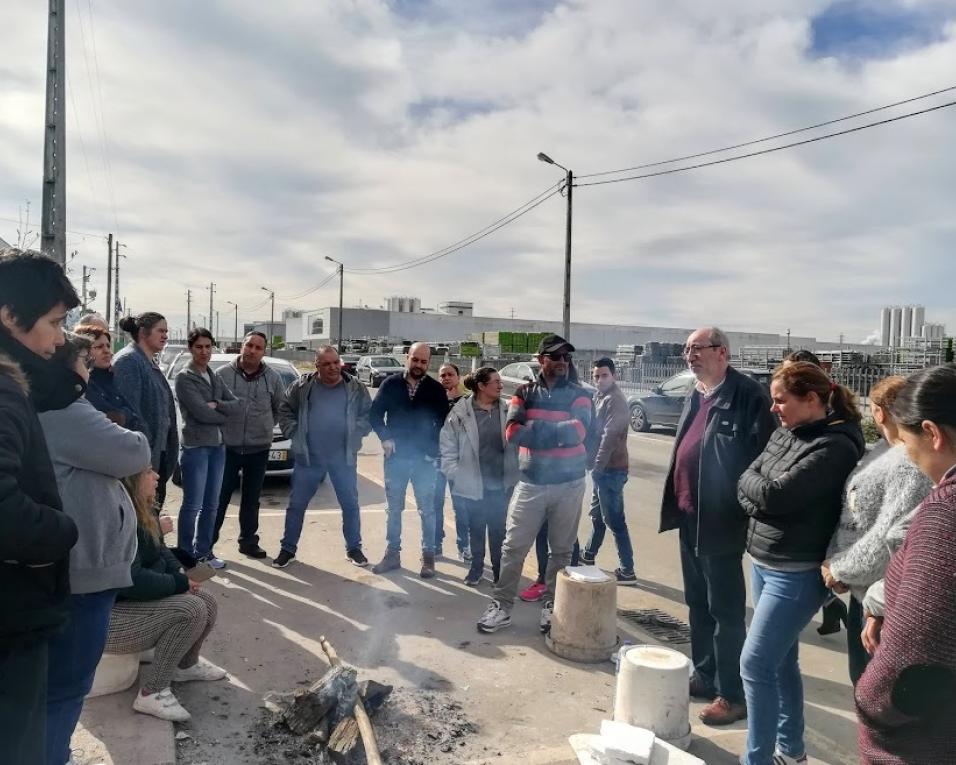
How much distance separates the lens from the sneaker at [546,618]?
4.68 meters

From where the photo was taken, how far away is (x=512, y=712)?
368 centimetres

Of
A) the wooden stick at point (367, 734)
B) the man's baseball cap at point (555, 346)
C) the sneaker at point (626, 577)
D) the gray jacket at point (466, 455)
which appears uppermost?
the man's baseball cap at point (555, 346)

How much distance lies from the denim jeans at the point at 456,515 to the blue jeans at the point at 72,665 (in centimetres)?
365

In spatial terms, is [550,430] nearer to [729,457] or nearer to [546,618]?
[546,618]

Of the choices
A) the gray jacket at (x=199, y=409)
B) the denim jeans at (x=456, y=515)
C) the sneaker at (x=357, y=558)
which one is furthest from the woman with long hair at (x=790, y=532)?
the gray jacket at (x=199, y=409)

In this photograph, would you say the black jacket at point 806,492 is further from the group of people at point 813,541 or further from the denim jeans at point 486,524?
the denim jeans at point 486,524

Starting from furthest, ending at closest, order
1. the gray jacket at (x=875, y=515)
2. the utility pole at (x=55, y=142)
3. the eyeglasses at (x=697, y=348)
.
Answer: the utility pole at (x=55, y=142)
the eyeglasses at (x=697, y=348)
the gray jacket at (x=875, y=515)

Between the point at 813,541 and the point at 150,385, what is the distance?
14.5ft

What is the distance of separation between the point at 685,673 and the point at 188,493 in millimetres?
4147

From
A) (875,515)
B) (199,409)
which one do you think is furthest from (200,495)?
(875,515)

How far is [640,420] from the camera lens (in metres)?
17.5

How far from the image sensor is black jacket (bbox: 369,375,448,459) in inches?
241

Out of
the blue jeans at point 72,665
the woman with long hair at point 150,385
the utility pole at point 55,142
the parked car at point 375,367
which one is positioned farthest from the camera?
the parked car at point 375,367

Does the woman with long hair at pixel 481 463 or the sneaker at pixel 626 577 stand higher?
the woman with long hair at pixel 481 463
